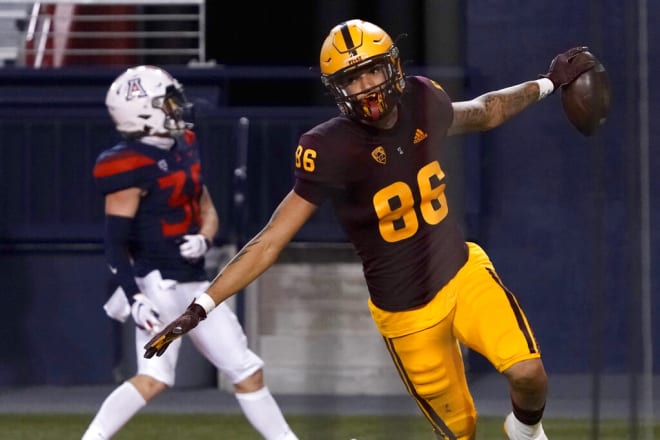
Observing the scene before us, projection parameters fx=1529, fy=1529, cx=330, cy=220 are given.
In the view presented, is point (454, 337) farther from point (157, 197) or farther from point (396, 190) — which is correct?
point (157, 197)

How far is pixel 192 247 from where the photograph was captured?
257 inches

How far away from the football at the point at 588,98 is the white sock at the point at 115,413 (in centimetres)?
221

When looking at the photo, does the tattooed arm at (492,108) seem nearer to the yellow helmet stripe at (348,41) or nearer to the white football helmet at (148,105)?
the yellow helmet stripe at (348,41)

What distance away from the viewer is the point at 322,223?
9.02 m

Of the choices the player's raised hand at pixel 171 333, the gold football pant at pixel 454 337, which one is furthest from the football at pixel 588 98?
the player's raised hand at pixel 171 333

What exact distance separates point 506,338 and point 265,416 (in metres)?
1.60

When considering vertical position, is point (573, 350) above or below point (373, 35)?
below

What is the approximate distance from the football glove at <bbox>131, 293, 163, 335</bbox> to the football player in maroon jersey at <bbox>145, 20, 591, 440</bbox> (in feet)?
4.61

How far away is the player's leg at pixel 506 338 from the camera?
4.79 meters

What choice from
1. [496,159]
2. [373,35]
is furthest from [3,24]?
[373,35]

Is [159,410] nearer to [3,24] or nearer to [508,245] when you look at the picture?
[508,245]

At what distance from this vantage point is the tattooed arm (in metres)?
5.14

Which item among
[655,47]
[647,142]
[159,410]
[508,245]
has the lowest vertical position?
[159,410]

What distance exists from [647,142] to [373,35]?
77.8 inches
